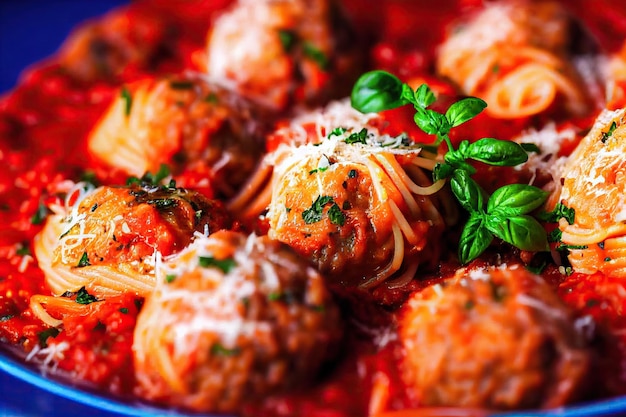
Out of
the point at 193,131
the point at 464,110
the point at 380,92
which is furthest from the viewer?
the point at 193,131

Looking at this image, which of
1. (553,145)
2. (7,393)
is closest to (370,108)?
(553,145)

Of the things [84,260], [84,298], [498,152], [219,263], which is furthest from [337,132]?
[84,298]

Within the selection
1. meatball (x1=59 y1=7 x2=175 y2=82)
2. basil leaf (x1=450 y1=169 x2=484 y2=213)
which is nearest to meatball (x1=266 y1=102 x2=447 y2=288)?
basil leaf (x1=450 y1=169 x2=484 y2=213)

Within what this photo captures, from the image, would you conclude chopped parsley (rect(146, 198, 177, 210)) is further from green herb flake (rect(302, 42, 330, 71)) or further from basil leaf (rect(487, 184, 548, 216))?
green herb flake (rect(302, 42, 330, 71))

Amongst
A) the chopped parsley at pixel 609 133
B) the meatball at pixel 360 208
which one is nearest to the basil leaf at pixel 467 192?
the meatball at pixel 360 208

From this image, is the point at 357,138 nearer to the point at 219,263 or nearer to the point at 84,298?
the point at 219,263

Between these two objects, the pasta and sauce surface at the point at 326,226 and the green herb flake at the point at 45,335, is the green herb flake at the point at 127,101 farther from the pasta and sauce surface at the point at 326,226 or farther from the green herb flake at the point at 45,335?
the green herb flake at the point at 45,335
